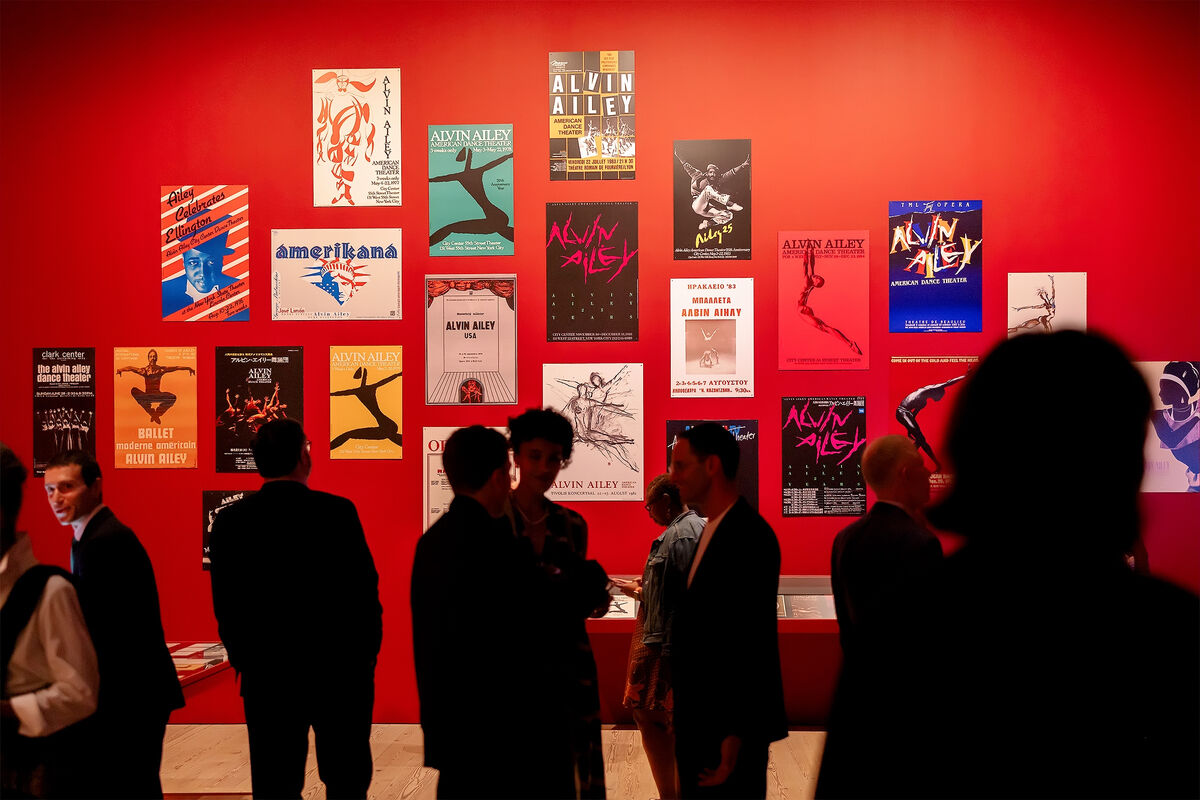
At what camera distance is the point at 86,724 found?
85.4 inches

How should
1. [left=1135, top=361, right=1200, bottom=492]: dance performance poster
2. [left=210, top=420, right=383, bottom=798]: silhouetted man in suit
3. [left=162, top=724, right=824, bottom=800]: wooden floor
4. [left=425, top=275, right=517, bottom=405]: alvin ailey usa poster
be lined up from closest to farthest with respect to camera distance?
[left=210, top=420, right=383, bottom=798]: silhouetted man in suit
[left=162, top=724, right=824, bottom=800]: wooden floor
[left=1135, top=361, right=1200, bottom=492]: dance performance poster
[left=425, top=275, right=517, bottom=405]: alvin ailey usa poster

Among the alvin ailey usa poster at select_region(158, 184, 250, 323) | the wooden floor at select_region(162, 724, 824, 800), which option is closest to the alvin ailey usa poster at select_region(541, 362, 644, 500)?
the wooden floor at select_region(162, 724, 824, 800)

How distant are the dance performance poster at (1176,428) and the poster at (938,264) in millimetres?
1062

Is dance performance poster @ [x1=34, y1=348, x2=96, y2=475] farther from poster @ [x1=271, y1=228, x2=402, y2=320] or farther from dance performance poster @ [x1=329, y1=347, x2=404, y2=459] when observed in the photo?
dance performance poster @ [x1=329, y1=347, x2=404, y2=459]

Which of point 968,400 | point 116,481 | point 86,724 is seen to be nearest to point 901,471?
point 968,400

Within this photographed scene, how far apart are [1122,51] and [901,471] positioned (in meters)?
3.39

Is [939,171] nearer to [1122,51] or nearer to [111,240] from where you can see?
[1122,51]

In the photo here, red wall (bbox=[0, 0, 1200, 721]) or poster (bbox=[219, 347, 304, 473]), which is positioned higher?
red wall (bbox=[0, 0, 1200, 721])

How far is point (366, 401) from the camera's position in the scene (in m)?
4.83

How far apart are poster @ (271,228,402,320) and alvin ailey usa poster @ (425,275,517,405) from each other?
278 millimetres

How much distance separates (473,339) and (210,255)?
1652 millimetres

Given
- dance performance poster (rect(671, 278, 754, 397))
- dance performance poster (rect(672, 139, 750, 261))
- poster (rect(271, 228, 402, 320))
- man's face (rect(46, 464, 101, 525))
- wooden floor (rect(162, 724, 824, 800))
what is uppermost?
dance performance poster (rect(672, 139, 750, 261))

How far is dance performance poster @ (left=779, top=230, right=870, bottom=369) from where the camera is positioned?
15.5 feet

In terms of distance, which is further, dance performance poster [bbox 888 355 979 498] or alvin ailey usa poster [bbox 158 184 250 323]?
alvin ailey usa poster [bbox 158 184 250 323]
